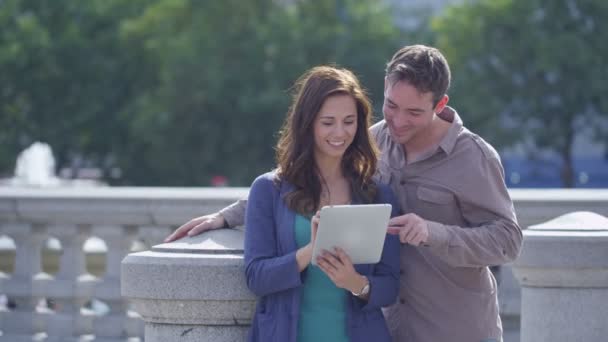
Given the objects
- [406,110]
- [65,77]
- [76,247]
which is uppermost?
[406,110]

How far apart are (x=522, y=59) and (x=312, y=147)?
37490mm

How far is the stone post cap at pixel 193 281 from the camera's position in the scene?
14.7 ft

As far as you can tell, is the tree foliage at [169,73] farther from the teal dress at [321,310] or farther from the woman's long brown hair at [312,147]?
the teal dress at [321,310]

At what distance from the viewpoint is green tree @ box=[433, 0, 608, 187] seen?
4034cm

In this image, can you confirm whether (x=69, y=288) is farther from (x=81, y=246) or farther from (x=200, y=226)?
(x=200, y=226)

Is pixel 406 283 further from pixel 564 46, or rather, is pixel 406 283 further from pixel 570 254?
pixel 564 46

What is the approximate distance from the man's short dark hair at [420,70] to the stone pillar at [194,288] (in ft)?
2.84

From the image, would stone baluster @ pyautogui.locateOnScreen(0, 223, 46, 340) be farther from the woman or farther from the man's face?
the man's face

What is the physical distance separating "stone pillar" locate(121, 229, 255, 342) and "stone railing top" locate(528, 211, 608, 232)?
81.6 inches

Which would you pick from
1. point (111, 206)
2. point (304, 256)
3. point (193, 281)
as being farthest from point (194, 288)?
point (111, 206)

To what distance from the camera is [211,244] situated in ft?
15.1

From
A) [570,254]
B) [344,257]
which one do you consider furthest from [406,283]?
[570,254]

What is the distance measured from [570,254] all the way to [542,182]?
4098 centimetres

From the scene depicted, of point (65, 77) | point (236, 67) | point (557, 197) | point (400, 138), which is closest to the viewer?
point (400, 138)
